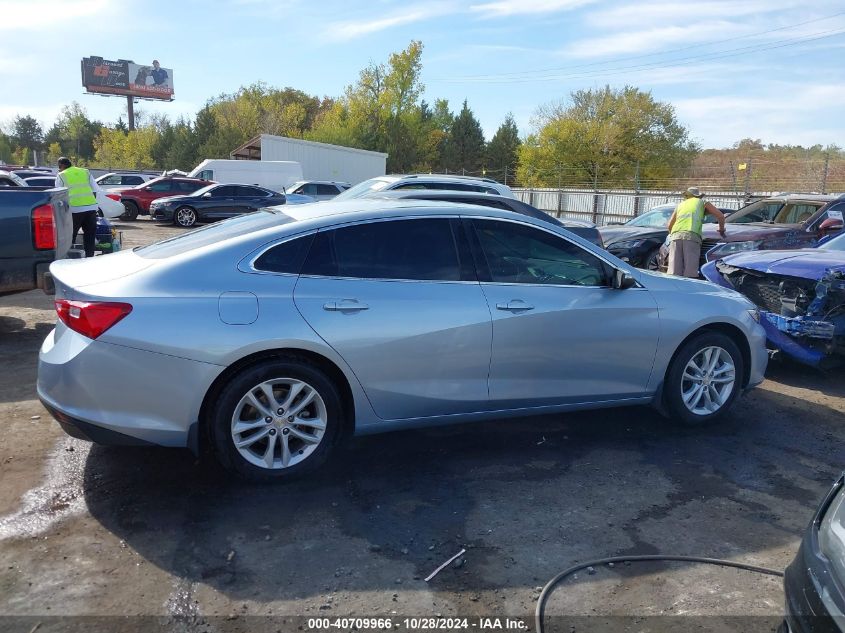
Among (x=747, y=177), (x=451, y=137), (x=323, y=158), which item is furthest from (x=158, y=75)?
(x=747, y=177)

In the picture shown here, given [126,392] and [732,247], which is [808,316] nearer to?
[732,247]

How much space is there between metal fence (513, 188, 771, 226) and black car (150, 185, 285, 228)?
8.60m

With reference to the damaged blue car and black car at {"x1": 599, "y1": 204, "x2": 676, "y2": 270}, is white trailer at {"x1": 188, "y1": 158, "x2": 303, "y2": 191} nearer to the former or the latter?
black car at {"x1": 599, "y1": 204, "x2": 676, "y2": 270}

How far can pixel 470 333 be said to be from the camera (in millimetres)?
4234

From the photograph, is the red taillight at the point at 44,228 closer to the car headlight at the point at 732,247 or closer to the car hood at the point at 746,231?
the car headlight at the point at 732,247

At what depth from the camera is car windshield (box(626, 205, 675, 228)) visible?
13.3 m

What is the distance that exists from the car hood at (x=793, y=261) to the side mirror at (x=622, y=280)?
2.47 m

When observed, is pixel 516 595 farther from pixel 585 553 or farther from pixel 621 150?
pixel 621 150

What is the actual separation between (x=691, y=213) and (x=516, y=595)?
7.63 m

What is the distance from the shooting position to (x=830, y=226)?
995 centimetres

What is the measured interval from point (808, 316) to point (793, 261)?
0.60m

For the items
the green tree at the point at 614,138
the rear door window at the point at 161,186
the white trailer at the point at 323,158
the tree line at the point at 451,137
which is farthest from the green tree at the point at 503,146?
the rear door window at the point at 161,186

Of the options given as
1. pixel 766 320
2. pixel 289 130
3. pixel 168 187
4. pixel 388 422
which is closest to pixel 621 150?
pixel 289 130

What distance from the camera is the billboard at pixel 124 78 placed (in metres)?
79.1
